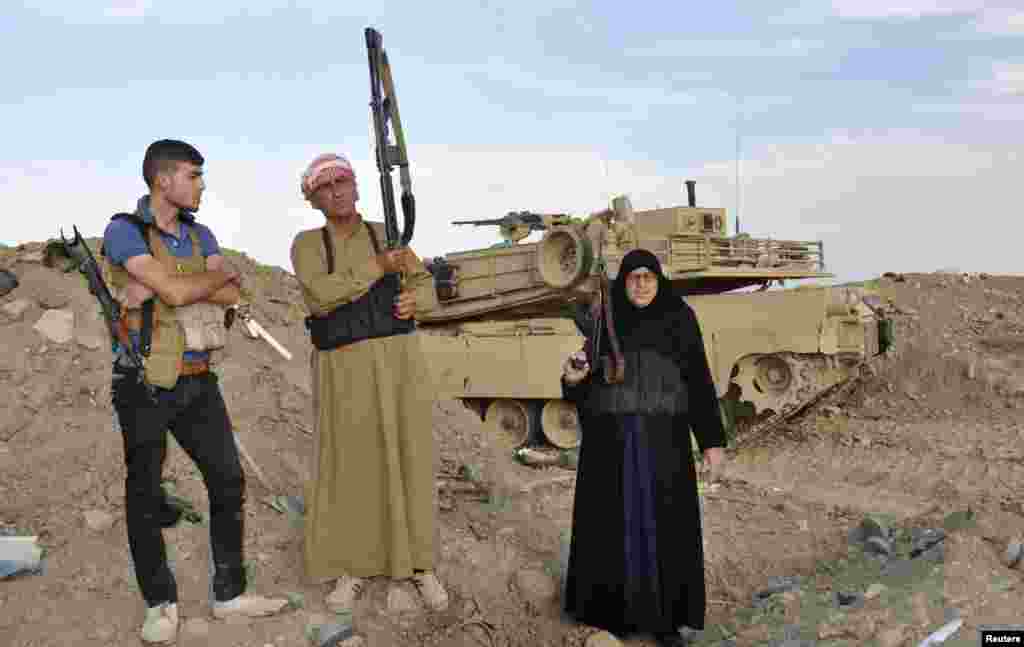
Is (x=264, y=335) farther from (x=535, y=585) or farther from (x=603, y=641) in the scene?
(x=603, y=641)

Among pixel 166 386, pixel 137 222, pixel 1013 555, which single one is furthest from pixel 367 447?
pixel 1013 555

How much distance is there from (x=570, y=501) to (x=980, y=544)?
327cm

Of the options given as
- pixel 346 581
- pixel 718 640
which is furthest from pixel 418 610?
pixel 718 640

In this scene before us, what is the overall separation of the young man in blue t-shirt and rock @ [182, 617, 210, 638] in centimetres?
15

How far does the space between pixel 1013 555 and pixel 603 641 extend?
7.98ft

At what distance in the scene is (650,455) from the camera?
495 centimetres

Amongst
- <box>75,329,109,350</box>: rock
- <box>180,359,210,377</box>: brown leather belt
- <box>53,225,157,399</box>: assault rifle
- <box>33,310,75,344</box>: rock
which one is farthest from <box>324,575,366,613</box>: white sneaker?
<box>33,310,75,344</box>: rock

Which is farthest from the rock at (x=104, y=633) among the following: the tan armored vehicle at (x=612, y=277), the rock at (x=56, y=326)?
the tan armored vehicle at (x=612, y=277)

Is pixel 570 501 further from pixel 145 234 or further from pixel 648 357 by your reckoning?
pixel 145 234

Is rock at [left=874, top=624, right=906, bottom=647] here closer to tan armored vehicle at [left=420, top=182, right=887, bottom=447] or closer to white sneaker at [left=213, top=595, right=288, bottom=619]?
white sneaker at [left=213, top=595, right=288, bottom=619]

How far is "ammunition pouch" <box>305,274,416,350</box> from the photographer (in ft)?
16.0

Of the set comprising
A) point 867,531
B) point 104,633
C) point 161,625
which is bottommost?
point 867,531

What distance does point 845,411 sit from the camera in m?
15.2

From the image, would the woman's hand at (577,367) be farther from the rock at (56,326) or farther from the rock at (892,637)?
the rock at (56,326)
